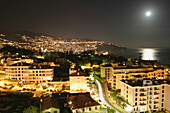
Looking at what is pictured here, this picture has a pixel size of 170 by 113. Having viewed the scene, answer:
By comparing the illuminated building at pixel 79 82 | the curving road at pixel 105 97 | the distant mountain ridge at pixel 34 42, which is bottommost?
the curving road at pixel 105 97

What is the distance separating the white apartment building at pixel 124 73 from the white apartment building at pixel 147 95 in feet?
14.4

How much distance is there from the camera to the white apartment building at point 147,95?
16.2m

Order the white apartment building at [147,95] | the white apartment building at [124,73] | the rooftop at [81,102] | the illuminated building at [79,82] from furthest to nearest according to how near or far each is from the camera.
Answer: the white apartment building at [124,73]
the illuminated building at [79,82]
the white apartment building at [147,95]
the rooftop at [81,102]

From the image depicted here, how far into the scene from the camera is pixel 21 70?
22.0 meters

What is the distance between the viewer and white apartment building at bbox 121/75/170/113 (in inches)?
637

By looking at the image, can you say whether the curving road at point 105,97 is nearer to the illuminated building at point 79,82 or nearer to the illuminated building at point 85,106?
the illuminated building at point 79,82

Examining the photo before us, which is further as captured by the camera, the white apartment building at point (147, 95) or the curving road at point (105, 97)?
the white apartment building at point (147, 95)

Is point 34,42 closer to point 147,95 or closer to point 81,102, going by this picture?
point 81,102

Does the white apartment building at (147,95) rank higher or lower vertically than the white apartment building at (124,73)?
lower

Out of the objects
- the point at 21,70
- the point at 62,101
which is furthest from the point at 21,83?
the point at 62,101

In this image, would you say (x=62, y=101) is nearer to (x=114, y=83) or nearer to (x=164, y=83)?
(x=114, y=83)

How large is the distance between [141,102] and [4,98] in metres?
16.2

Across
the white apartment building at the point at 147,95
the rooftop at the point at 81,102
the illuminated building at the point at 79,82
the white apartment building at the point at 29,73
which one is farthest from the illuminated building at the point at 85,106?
the white apartment building at the point at 29,73

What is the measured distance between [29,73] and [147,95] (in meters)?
16.9
